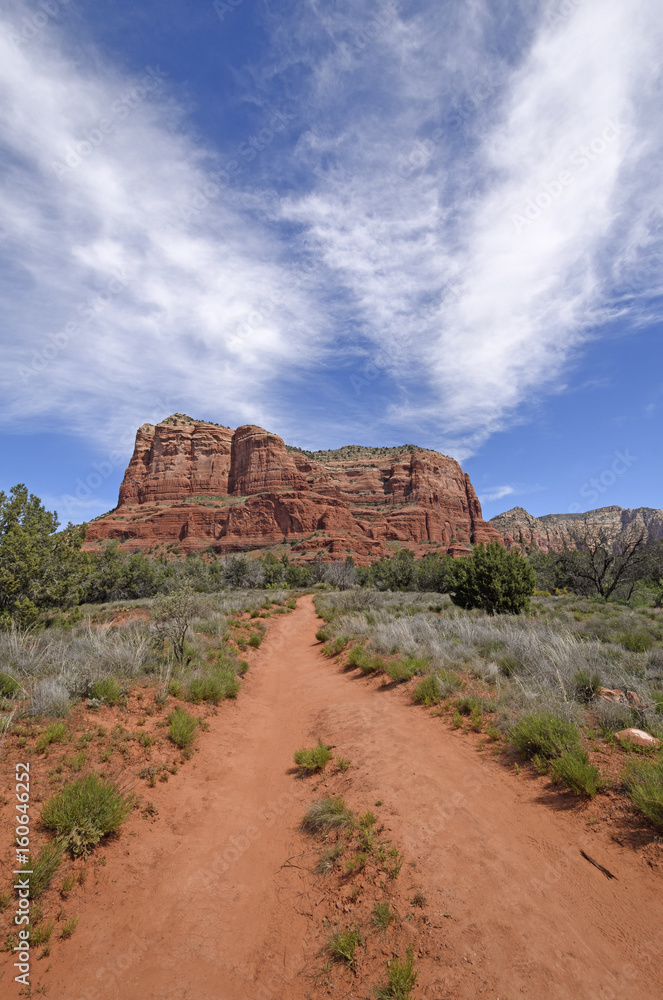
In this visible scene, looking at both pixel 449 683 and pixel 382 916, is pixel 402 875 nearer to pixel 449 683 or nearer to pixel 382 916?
pixel 382 916

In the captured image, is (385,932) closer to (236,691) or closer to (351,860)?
(351,860)

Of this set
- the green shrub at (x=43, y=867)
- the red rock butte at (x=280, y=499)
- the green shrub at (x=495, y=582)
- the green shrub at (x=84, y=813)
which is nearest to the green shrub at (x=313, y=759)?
the green shrub at (x=84, y=813)

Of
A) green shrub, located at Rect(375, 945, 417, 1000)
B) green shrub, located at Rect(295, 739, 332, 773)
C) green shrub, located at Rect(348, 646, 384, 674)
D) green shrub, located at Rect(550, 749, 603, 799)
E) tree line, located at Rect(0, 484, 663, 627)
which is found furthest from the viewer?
tree line, located at Rect(0, 484, 663, 627)

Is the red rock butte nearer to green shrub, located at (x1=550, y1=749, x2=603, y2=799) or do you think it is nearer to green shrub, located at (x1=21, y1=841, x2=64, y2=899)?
green shrub, located at (x1=550, y1=749, x2=603, y2=799)

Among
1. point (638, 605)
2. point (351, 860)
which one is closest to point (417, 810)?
point (351, 860)

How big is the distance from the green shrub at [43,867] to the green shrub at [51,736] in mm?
1663

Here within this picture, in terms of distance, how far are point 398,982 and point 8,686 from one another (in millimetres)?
6637

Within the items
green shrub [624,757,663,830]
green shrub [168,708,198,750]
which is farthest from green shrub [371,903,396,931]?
green shrub [168,708,198,750]

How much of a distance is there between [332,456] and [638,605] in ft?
349

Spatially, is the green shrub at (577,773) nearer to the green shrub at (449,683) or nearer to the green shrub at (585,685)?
the green shrub at (585,685)

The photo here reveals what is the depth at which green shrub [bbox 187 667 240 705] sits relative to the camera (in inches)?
333

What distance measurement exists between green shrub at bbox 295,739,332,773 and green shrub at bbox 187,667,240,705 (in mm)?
2838

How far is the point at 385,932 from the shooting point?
3408mm

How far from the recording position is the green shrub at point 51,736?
5.33m
